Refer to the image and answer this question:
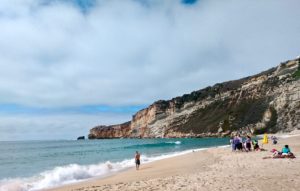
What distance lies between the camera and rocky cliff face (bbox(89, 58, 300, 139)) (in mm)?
110188

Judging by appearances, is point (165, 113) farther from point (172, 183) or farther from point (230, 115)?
point (172, 183)

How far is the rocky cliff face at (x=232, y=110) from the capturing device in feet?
362

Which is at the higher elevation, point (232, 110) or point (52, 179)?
point (232, 110)

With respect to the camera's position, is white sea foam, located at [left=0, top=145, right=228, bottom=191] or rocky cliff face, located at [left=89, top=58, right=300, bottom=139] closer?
white sea foam, located at [left=0, top=145, right=228, bottom=191]

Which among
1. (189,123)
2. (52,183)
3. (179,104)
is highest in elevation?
(179,104)

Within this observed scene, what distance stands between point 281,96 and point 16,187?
10492cm

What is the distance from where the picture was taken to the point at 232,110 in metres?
136

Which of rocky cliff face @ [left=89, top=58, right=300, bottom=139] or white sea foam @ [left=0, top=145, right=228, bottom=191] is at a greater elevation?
rocky cliff face @ [left=89, top=58, right=300, bottom=139]

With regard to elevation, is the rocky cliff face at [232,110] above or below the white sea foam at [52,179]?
above

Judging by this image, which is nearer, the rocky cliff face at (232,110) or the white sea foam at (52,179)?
the white sea foam at (52,179)

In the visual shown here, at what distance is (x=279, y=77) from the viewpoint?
428 ft

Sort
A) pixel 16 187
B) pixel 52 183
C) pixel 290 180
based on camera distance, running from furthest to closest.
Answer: pixel 52 183 → pixel 16 187 → pixel 290 180

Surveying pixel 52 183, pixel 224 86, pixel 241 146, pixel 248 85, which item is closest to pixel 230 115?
pixel 248 85

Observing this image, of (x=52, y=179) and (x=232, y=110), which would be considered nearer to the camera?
(x=52, y=179)
